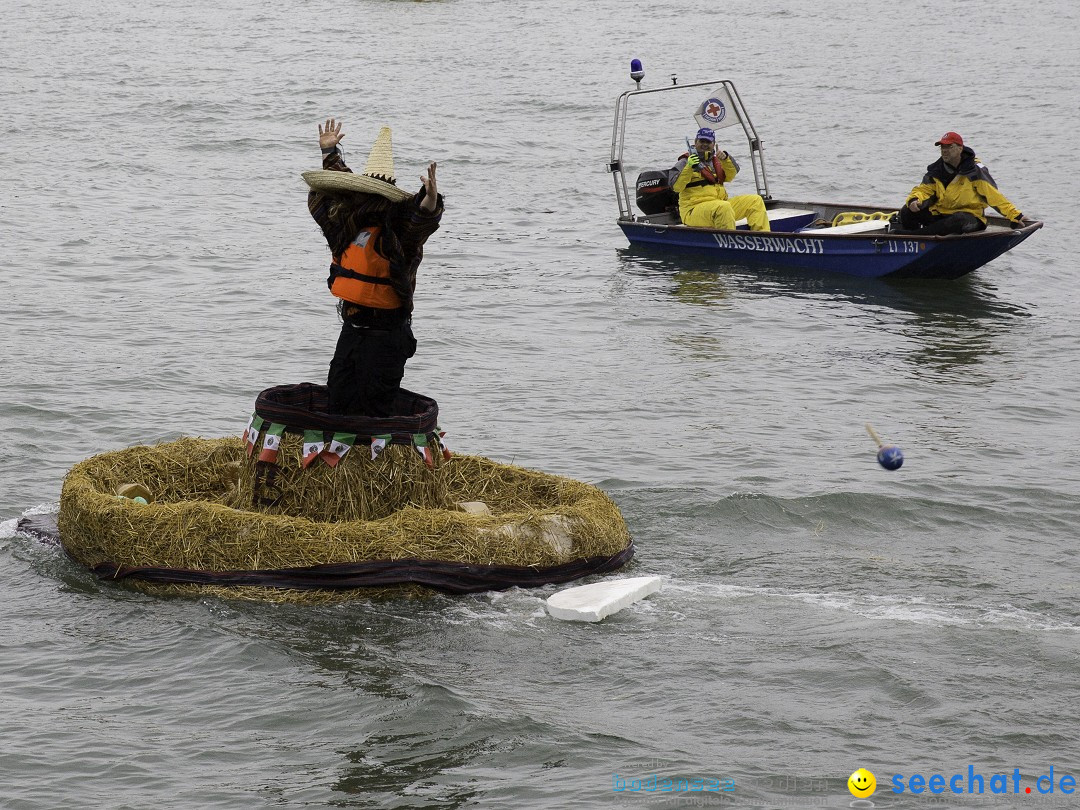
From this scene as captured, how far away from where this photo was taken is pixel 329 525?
845cm

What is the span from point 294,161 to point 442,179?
10.1 ft

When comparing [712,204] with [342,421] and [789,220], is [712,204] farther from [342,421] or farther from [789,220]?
[342,421]

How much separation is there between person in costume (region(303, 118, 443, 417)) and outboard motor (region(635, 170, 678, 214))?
42.1 feet

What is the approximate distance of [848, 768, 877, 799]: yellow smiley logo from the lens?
21.5ft

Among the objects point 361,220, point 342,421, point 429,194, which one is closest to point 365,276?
point 361,220

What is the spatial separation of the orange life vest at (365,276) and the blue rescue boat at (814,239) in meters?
11.6

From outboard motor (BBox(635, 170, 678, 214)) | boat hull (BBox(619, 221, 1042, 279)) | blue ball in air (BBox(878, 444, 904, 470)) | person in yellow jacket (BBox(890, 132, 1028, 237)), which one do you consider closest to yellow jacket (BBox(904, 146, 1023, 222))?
person in yellow jacket (BBox(890, 132, 1028, 237))

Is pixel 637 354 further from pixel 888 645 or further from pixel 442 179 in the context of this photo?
pixel 442 179

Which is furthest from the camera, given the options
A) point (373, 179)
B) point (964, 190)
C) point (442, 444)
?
point (964, 190)

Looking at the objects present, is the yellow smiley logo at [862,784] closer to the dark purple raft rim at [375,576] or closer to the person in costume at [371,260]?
the dark purple raft rim at [375,576]

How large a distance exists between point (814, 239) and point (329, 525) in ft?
40.2

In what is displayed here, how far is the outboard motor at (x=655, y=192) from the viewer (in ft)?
69.7

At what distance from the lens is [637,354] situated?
16141 mm

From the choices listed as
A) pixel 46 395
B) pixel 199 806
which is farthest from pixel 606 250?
pixel 199 806
